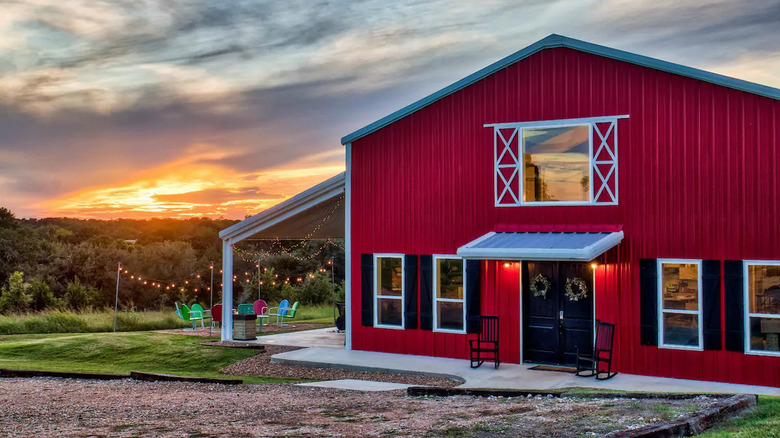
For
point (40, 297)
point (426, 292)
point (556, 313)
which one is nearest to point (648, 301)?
point (556, 313)

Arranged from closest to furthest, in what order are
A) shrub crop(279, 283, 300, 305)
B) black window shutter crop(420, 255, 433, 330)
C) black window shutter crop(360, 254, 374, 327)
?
black window shutter crop(420, 255, 433, 330) → black window shutter crop(360, 254, 374, 327) → shrub crop(279, 283, 300, 305)

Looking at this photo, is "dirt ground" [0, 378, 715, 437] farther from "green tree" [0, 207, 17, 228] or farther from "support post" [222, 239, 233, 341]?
"green tree" [0, 207, 17, 228]

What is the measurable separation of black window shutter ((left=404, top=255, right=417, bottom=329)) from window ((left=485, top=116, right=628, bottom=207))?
2.21 m

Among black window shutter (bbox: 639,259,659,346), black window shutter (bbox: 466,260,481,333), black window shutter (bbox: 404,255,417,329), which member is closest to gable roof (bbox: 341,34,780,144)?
black window shutter (bbox: 404,255,417,329)

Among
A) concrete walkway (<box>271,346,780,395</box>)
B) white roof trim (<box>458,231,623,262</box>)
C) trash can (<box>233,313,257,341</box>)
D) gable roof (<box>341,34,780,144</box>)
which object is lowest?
concrete walkway (<box>271,346,780,395</box>)

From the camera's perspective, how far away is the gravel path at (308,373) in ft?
43.5

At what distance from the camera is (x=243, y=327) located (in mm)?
18578

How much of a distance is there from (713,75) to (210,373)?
34.3 feet

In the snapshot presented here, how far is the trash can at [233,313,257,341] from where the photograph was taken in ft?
61.0

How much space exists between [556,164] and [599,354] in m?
3.46

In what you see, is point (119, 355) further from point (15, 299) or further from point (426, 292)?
point (15, 299)

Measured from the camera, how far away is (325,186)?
669 inches

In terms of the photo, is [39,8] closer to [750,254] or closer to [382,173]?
[382,173]

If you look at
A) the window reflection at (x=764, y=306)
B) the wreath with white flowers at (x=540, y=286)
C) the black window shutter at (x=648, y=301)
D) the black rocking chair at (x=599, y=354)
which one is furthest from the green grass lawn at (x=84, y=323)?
the window reflection at (x=764, y=306)
